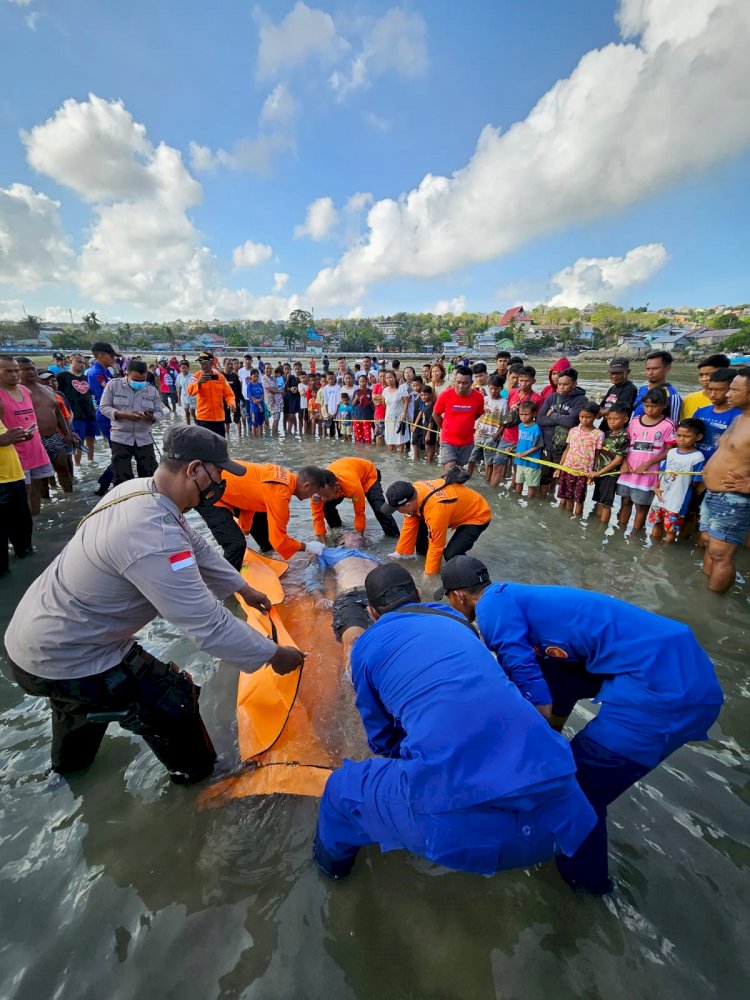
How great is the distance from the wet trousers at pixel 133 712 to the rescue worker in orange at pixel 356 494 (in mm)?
2649

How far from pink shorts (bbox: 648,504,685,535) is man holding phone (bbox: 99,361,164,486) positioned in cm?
669

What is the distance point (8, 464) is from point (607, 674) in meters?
5.18

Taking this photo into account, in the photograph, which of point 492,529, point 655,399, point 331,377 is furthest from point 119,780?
point 331,377

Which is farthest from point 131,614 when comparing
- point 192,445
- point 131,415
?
point 131,415

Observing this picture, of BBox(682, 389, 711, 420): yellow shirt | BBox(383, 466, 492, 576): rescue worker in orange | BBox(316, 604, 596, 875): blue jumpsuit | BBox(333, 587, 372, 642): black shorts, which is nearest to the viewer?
BBox(316, 604, 596, 875): blue jumpsuit

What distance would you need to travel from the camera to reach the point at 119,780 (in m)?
2.34

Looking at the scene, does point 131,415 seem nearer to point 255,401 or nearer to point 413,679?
point 413,679

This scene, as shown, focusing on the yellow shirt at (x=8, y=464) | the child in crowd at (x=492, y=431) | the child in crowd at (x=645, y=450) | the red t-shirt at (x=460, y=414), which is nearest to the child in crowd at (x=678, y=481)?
the child in crowd at (x=645, y=450)

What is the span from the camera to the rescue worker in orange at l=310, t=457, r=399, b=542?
480cm

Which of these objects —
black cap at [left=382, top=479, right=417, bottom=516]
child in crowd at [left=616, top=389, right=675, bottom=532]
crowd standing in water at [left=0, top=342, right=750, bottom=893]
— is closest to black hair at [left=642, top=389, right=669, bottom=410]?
child in crowd at [left=616, top=389, right=675, bottom=532]

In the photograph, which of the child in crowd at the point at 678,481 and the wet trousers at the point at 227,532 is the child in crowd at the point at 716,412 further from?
the wet trousers at the point at 227,532

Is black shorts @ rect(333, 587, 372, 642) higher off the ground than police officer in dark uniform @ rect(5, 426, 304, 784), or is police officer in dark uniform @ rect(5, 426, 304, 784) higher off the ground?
police officer in dark uniform @ rect(5, 426, 304, 784)

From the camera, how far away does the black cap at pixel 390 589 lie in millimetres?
2018

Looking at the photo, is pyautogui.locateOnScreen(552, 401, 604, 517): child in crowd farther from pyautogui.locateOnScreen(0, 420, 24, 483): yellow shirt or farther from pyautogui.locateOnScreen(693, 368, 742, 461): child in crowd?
pyautogui.locateOnScreen(0, 420, 24, 483): yellow shirt
